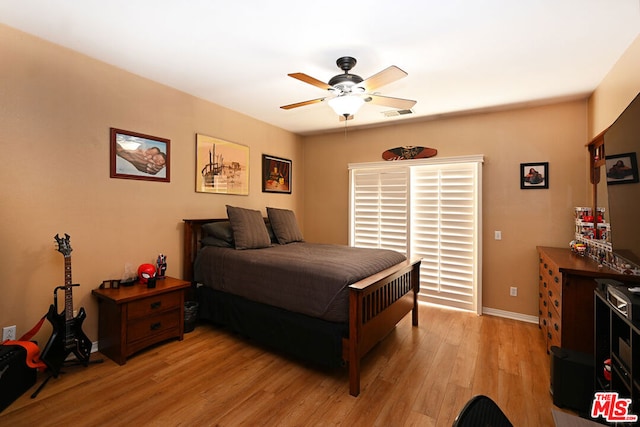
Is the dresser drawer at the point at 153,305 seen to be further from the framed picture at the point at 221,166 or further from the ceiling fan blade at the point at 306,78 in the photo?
the ceiling fan blade at the point at 306,78

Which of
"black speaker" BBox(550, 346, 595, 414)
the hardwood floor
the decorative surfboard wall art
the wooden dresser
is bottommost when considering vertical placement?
the hardwood floor

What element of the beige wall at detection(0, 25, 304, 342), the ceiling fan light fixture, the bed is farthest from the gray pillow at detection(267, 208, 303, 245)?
the ceiling fan light fixture

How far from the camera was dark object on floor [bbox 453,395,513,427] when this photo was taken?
2.17 ft

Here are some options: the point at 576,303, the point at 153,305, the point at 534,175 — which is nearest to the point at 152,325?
the point at 153,305

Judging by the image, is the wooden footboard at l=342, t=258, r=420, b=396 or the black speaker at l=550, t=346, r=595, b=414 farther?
the wooden footboard at l=342, t=258, r=420, b=396

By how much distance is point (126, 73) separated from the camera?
2.79m

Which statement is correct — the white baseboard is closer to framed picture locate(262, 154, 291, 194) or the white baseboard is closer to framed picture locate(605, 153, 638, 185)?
framed picture locate(605, 153, 638, 185)

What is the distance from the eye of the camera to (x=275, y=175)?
4598 mm

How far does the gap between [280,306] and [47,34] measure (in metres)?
2.77

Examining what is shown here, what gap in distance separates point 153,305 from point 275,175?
8.39ft

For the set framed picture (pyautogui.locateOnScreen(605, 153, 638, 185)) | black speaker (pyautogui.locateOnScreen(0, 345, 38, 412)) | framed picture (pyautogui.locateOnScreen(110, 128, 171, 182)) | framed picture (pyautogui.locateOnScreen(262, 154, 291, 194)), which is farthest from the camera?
framed picture (pyautogui.locateOnScreen(262, 154, 291, 194))

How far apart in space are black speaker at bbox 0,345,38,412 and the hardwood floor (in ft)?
0.21

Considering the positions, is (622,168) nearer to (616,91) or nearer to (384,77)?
(616,91)

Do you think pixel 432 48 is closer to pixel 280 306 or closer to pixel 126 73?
pixel 280 306
